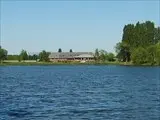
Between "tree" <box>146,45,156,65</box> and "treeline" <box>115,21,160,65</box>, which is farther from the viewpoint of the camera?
"treeline" <box>115,21,160,65</box>

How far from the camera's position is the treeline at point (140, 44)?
6682 inches

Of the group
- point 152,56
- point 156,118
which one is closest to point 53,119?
point 156,118

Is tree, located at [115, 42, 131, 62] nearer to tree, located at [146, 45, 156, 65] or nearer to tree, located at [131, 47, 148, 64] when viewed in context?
tree, located at [131, 47, 148, 64]

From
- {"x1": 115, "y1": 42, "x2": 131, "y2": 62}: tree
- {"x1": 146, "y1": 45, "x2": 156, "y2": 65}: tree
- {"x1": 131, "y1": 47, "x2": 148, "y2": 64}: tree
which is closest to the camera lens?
{"x1": 146, "y1": 45, "x2": 156, "y2": 65}: tree

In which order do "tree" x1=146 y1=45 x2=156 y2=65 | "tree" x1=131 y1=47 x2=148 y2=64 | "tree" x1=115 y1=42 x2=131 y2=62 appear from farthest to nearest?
"tree" x1=115 y1=42 x2=131 y2=62, "tree" x1=131 y1=47 x2=148 y2=64, "tree" x1=146 y1=45 x2=156 y2=65

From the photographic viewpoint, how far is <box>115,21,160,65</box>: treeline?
557 feet

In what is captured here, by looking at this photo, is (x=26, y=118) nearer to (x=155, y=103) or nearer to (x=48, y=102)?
(x=48, y=102)

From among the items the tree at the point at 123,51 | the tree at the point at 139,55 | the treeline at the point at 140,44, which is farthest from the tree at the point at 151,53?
the tree at the point at 123,51

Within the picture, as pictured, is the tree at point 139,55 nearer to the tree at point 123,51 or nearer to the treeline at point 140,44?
the treeline at point 140,44

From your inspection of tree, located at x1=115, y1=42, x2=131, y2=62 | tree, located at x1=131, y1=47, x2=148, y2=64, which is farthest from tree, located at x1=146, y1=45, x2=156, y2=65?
tree, located at x1=115, y1=42, x2=131, y2=62

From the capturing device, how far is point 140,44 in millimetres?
180125

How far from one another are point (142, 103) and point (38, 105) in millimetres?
8937

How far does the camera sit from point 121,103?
36312 mm

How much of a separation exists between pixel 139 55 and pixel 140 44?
11114 mm
